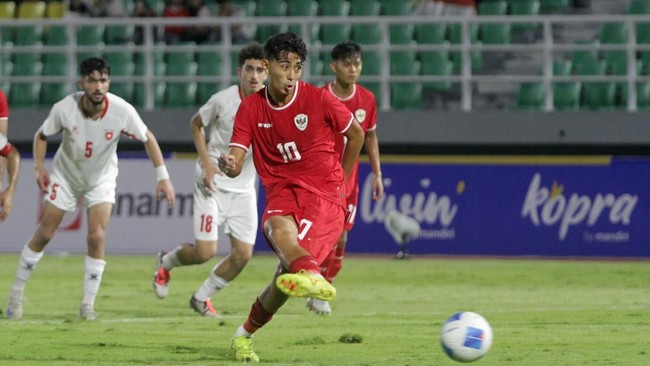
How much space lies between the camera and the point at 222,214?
11.9m

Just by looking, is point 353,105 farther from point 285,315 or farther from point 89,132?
point 89,132

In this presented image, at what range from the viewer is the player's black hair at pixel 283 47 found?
796 centimetres

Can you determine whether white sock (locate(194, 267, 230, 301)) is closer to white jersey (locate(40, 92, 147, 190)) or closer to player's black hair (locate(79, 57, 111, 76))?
white jersey (locate(40, 92, 147, 190))

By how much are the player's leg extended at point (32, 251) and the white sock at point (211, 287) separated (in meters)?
1.39

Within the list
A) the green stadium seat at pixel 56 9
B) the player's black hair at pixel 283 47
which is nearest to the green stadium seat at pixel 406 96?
the green stadium seat at pixel 56 9

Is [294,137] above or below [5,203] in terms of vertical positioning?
above

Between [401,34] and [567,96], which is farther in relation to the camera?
[401,34]

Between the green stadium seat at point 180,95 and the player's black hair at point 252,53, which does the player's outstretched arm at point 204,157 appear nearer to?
the player's black hair at point 252,53

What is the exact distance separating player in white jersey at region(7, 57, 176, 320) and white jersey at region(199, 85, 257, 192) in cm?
62

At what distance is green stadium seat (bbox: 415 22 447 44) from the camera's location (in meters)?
21.4

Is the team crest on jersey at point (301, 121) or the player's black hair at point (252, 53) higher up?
the player's black hair at point (252, 53)

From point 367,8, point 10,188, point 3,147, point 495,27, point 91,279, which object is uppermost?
point 367,8

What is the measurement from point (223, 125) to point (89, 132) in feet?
3.88

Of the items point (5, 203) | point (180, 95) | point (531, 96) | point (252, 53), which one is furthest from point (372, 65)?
point (5, 203)
